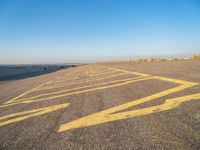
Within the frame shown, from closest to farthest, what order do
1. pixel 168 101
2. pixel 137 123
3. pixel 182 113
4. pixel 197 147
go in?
pixel 197 147
pixel 137 123
pixel 182 113
pixel 168 101

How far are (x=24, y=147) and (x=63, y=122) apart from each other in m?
0.77

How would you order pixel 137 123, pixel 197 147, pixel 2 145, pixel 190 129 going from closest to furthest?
pixel 197 147
pixel 190 129
pixel 2 145
pixel 137 123

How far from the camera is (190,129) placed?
191 centimetres

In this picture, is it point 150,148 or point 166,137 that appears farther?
point 166,137

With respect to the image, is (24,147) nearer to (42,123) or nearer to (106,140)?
(42,123)

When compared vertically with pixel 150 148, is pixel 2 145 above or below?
below

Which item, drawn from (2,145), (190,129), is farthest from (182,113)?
(2,145)

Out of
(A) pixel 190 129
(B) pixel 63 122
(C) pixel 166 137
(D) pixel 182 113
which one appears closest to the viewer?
(C) pixel 166 137

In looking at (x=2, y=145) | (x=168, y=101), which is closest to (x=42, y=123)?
(x=2, y=145)

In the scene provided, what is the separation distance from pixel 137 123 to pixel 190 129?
710 millimetres

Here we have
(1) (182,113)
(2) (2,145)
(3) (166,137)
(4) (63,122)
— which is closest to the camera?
(3) (166,137)

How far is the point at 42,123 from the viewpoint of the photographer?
8.77ft

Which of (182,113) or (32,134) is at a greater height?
(182,113)

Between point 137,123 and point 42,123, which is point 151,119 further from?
point 42,123
